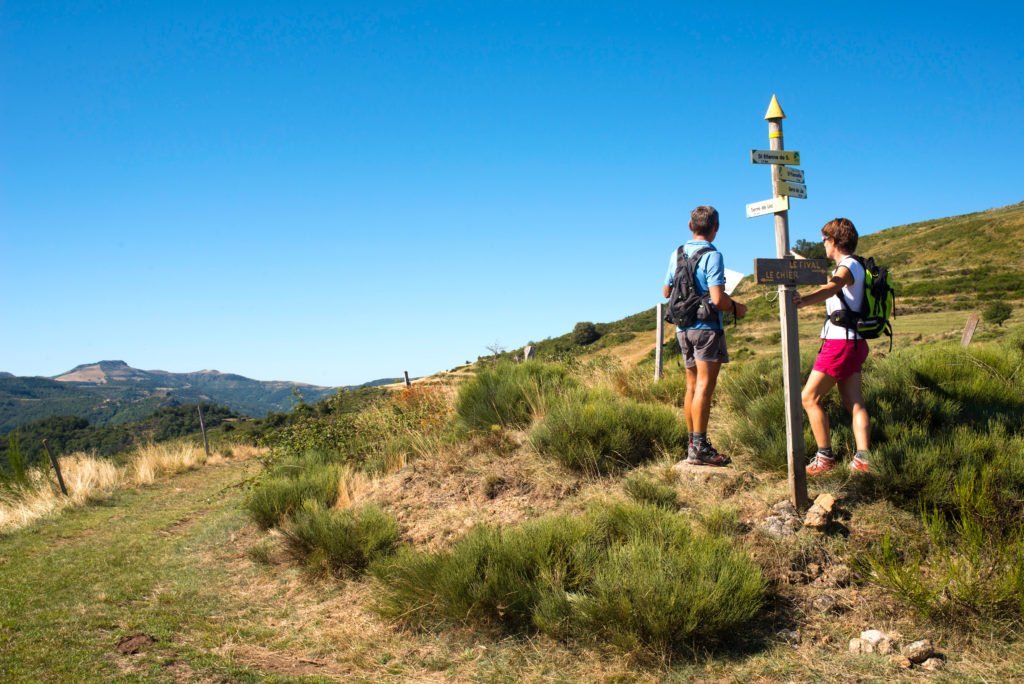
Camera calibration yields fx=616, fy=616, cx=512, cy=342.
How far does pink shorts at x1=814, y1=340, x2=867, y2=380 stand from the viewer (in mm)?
4484

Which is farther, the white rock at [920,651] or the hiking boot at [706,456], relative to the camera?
the hiking boot at [706,456]

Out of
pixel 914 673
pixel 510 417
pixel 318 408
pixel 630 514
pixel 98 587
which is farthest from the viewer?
pixel 318 408

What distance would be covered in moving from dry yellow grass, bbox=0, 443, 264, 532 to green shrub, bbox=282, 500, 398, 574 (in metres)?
6.65

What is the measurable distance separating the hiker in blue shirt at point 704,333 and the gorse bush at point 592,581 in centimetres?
104

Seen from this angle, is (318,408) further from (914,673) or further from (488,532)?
(914,673)

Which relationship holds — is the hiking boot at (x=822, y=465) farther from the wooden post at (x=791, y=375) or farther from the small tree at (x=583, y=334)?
the small tree at (x=583, y=334)

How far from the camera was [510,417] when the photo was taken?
7.77 metres

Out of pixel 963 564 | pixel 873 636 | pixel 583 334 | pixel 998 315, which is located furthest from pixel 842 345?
pixel 583 334

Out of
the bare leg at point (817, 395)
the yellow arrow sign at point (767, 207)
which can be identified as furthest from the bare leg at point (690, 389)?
the yellow arrow sign at point (767, 207)

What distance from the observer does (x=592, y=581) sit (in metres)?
4.13

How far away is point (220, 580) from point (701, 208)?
598 centimetres

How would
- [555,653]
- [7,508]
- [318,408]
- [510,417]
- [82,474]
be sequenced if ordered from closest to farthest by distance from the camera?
[555,653], [510,417], [7,508], [318,408], [82,474]

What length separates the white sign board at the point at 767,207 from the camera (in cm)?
442

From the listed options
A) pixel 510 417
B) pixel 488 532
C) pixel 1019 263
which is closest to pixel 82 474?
pixel 510 417
